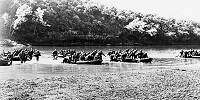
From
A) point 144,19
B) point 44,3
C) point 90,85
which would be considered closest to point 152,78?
point 90,85

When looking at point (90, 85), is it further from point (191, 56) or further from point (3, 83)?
point (191, 56)

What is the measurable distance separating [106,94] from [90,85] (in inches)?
145

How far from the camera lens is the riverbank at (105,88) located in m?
24.1

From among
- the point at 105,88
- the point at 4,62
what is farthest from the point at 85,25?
the point at 105,88

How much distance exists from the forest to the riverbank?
12223 cm

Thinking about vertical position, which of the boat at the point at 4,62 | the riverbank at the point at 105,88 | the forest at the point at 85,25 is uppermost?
the forest at the point at 85,25

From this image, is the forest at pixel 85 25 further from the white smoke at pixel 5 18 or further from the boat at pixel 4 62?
the boat at pixel 4 62

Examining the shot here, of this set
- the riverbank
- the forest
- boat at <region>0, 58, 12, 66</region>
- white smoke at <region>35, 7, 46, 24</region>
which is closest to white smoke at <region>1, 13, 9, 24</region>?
the forest

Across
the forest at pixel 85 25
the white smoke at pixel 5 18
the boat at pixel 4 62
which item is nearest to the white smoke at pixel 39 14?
the forest at pixel 85 25

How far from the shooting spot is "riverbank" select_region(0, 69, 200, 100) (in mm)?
24125

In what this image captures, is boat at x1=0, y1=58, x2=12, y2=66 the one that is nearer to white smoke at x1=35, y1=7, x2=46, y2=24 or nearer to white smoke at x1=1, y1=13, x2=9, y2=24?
white smoke at x1=35, y1=7, x2=46, y2=24

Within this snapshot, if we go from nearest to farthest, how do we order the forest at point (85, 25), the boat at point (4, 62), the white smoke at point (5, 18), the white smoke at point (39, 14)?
the boat at point (4, 62), the forest at point (85, 25), the white smoke at point (39, 14), the white smoke at point (5, 18)

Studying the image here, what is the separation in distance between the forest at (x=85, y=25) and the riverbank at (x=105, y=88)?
401 ft

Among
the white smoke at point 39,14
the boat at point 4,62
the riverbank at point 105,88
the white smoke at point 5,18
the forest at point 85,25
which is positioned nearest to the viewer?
the riverbank at point 105,88
